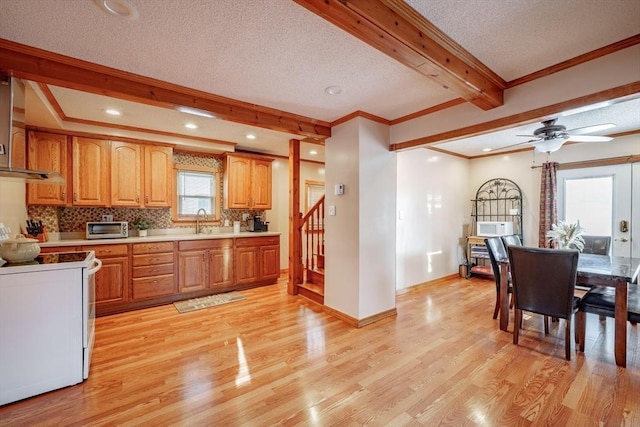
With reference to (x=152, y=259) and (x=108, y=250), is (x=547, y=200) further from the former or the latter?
(x=108, y=250)

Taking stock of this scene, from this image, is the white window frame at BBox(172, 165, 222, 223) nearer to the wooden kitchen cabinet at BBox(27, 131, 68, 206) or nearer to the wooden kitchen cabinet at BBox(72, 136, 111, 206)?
the wooden kitchen cabinet at BBox(72, 136, 111, 206)

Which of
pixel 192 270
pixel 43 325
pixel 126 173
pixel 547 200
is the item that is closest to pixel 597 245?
pixel 547 200

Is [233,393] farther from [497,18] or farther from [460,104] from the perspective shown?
[460,104]

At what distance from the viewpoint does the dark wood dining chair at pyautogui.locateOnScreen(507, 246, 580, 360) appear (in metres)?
2.44

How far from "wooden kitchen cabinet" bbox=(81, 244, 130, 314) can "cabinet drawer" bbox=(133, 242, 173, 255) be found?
110 millimetres

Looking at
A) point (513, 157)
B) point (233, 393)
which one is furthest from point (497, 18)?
point (513, 157)

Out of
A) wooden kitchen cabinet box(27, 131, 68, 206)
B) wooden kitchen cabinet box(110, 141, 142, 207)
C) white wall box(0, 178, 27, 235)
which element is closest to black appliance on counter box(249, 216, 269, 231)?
wooden kitchen cabinet box(110, 141, 142, 207)

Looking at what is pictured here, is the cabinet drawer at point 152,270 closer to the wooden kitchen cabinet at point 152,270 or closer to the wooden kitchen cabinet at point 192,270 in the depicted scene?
the wooden kitchen cabinet at point 152,270

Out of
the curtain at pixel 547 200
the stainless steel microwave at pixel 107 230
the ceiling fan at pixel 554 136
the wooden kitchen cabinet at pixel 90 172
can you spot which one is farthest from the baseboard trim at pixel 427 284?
the wooden kitchen cabinet at pixel 90 172

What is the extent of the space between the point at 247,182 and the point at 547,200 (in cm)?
516

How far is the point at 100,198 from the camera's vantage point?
370cm

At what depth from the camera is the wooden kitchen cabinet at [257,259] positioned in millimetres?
4527

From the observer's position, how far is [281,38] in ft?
6.07

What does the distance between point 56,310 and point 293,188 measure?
2968 mm
